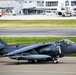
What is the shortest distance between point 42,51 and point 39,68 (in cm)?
298

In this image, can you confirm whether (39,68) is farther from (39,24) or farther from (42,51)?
(39,24)

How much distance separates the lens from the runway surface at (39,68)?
2162 centimetres

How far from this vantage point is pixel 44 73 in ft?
70.2

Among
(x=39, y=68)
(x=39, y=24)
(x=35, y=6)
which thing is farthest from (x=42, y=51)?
(x=35, y=6)

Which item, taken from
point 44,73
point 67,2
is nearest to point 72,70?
point 44,73

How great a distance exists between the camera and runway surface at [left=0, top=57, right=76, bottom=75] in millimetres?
21622

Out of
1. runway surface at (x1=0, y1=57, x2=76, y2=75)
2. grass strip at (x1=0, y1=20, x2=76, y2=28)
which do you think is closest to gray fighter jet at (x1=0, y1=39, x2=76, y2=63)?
runway surface at (x1=0, y1=57, x2=76, y2=75)

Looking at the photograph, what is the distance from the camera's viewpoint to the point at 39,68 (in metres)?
23.5

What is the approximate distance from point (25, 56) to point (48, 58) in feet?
5.06

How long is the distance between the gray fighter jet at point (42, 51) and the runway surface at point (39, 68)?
430 mm

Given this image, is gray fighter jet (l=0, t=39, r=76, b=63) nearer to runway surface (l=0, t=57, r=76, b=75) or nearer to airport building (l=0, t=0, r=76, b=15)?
runway surface (l=0, t=57, r=76, b=75)

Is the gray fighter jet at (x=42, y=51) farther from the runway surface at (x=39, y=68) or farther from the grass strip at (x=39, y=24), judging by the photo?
the grass strip at (x=39, y=24)

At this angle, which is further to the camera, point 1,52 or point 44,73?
point 1,52

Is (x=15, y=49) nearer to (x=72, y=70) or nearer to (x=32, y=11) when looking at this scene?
(x=72, y=70)
